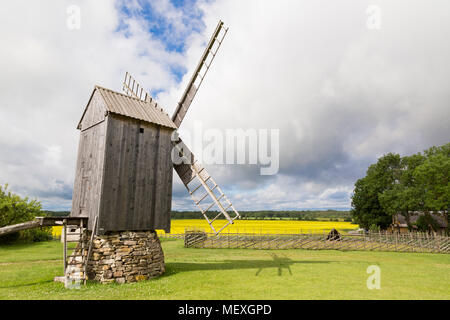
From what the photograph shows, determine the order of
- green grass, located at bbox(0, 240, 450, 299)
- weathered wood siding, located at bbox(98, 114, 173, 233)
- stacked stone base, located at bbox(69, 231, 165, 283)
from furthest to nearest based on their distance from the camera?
1. weathered wood siding, located at bbox(98, 114, 173, 233)
2. stacked stone base, located at bbox(69, 231, 165, 283)
3. green grass, located at bbox(0, 240, 450, 299)

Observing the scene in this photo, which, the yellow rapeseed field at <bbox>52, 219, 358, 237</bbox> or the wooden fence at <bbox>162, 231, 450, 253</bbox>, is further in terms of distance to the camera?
the yellow rapeseed field at <bbox>52, 219, 358, 237</bbox>

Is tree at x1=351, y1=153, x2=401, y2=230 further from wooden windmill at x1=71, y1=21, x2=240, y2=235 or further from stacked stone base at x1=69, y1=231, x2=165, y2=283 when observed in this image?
stacked stone base at x1=69, y1=231, x2=165, y2=283

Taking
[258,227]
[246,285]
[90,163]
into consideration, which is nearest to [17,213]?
[90,163]

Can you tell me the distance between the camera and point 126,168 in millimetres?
11047

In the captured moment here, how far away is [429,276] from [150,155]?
13793 millimetres

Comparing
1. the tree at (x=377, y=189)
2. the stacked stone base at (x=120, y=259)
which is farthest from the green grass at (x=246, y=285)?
the tree at (x=377, y=189)

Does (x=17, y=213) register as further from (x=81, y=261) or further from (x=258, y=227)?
(x=258, y=227)

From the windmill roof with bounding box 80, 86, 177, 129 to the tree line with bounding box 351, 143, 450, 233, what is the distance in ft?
97.4

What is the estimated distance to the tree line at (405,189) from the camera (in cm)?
2838

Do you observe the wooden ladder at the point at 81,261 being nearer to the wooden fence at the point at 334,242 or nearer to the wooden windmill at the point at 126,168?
the wooden windmill at the point at 126,168

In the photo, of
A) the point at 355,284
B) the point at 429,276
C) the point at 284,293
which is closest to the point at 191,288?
the point at 284,293

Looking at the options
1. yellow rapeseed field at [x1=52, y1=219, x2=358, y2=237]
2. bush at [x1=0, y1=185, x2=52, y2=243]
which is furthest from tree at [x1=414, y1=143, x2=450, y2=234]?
bush at [x1=0, y1=185, x2=52, y2=243]

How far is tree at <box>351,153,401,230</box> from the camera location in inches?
1446
